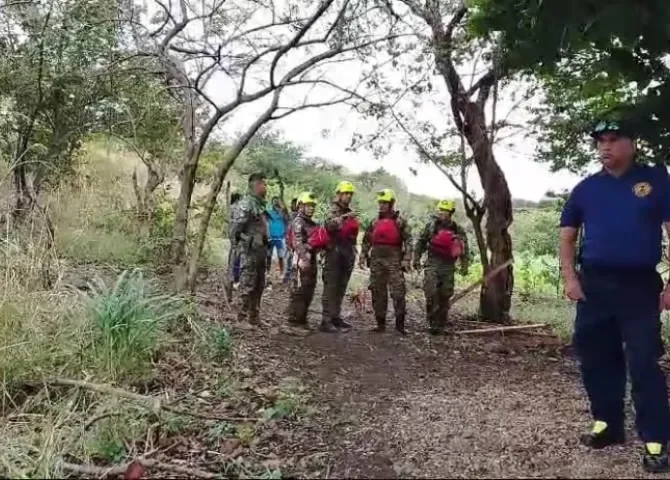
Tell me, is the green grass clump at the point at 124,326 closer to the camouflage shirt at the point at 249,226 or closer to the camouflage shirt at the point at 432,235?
the camouflage shirt at the point at 249,226

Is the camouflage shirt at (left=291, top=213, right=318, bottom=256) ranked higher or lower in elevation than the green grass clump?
higher

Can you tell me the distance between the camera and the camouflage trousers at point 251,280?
9.21 meters

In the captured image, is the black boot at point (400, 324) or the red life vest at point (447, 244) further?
the black boot at point (400, 324)

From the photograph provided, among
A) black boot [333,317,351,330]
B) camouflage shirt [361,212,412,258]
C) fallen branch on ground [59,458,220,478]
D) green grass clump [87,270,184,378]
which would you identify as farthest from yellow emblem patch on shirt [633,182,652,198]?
black boot [333,317,351,330]

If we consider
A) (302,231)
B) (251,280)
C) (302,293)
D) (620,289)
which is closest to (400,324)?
(302,293)

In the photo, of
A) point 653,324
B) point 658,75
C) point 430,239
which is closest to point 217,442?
point 653,324

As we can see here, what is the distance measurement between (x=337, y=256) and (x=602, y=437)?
19.0 feet

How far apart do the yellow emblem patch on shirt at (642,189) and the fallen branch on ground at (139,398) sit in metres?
2.78

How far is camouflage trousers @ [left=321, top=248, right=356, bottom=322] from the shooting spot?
10008mm

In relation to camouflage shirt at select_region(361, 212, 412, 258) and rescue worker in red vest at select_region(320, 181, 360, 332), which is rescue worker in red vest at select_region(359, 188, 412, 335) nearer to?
camouflage shirt at select_region(361, 212, 412, 258)

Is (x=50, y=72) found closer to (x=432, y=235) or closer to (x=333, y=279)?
(x=333, y=279)

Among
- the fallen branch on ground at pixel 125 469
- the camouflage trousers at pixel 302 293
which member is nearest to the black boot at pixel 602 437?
the fallen branch on ground at pixel 125 469

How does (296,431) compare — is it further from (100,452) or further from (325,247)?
(325,247)

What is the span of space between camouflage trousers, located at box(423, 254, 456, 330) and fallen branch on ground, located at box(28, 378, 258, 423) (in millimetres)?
5084
